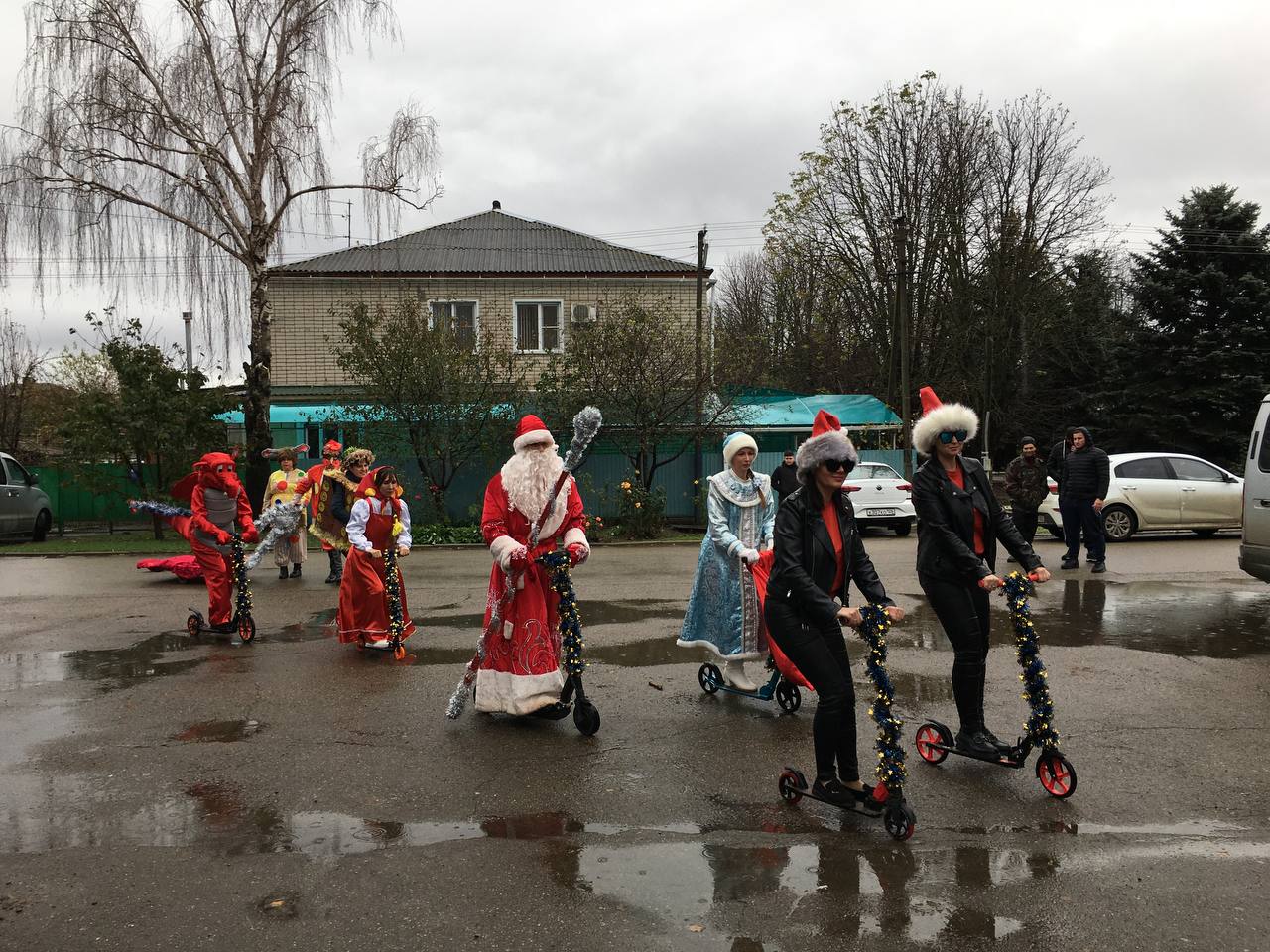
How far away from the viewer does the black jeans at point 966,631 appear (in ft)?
18.2

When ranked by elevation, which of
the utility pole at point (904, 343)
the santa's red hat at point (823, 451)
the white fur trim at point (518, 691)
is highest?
the utility pole at point (904, 343)

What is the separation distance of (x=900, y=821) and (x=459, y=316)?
85.5ft

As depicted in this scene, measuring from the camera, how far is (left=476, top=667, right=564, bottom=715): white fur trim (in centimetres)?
647

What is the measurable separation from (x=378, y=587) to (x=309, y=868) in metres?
4.94

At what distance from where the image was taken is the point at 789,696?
688 centimetres

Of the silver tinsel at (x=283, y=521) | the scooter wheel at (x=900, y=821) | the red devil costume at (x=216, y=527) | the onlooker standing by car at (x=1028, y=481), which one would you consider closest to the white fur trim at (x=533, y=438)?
the scooter wheel at (x=900, y=821)

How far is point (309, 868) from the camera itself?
439 centimetres

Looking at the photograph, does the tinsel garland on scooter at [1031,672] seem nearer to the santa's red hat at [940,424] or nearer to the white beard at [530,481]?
the santa's red hat at [940,424]

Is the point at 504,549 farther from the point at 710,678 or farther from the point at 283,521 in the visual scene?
the point at 283,521

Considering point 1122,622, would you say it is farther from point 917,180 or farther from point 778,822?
point 917,180

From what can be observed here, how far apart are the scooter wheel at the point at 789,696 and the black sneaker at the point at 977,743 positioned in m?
1.36

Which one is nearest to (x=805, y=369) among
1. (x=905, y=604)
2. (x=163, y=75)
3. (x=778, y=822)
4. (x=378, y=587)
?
(x=163, y=75)

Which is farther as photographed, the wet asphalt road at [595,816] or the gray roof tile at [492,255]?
the gray roof tile at [492,255]

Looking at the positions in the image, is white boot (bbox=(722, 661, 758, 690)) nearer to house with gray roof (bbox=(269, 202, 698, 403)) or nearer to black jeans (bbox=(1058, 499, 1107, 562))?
black jeans (bbox=(1058, 499, 1107, 562))
